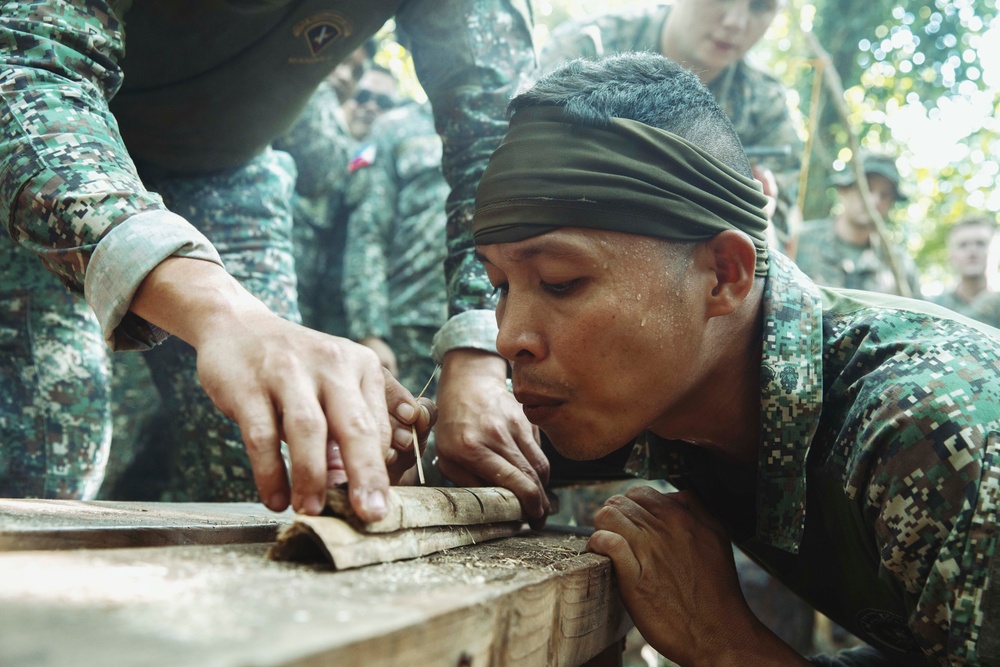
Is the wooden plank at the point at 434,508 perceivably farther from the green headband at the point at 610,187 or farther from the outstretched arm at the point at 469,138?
the green headband at the point at 610,187

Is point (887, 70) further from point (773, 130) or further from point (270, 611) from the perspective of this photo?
point (270, 611)

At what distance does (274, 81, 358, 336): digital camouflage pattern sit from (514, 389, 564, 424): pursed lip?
135 inches

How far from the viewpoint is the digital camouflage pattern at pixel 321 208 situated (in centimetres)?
514

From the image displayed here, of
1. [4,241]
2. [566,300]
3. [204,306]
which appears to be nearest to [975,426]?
[566,300]

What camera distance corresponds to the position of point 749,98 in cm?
490

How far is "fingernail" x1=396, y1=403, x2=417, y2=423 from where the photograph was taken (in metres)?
1.58

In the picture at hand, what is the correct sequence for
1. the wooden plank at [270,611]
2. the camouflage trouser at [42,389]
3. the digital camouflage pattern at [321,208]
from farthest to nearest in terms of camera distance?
1. the digital camouflage pattern at [321,208]
2. the camouflage trouser at [42,389]
3. the wooden plank at [270,611]

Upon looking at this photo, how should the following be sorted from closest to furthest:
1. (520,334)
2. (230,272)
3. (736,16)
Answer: (520,334)
(230,272)
(736,16)

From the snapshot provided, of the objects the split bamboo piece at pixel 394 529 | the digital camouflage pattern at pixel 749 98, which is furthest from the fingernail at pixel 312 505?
the digital camouflage pattern at pixel 749 98

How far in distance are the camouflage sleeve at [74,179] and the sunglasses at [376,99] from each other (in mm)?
5543

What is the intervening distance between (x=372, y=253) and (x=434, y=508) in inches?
153

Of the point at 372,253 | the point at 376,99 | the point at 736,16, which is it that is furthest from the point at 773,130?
the point at 376,99

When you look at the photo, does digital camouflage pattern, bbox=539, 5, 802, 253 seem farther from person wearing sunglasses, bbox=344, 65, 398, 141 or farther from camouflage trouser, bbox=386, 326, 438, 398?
person wearing sunglasses, bbox=344, 65, 398, 141

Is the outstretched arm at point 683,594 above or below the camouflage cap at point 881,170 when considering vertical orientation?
below
